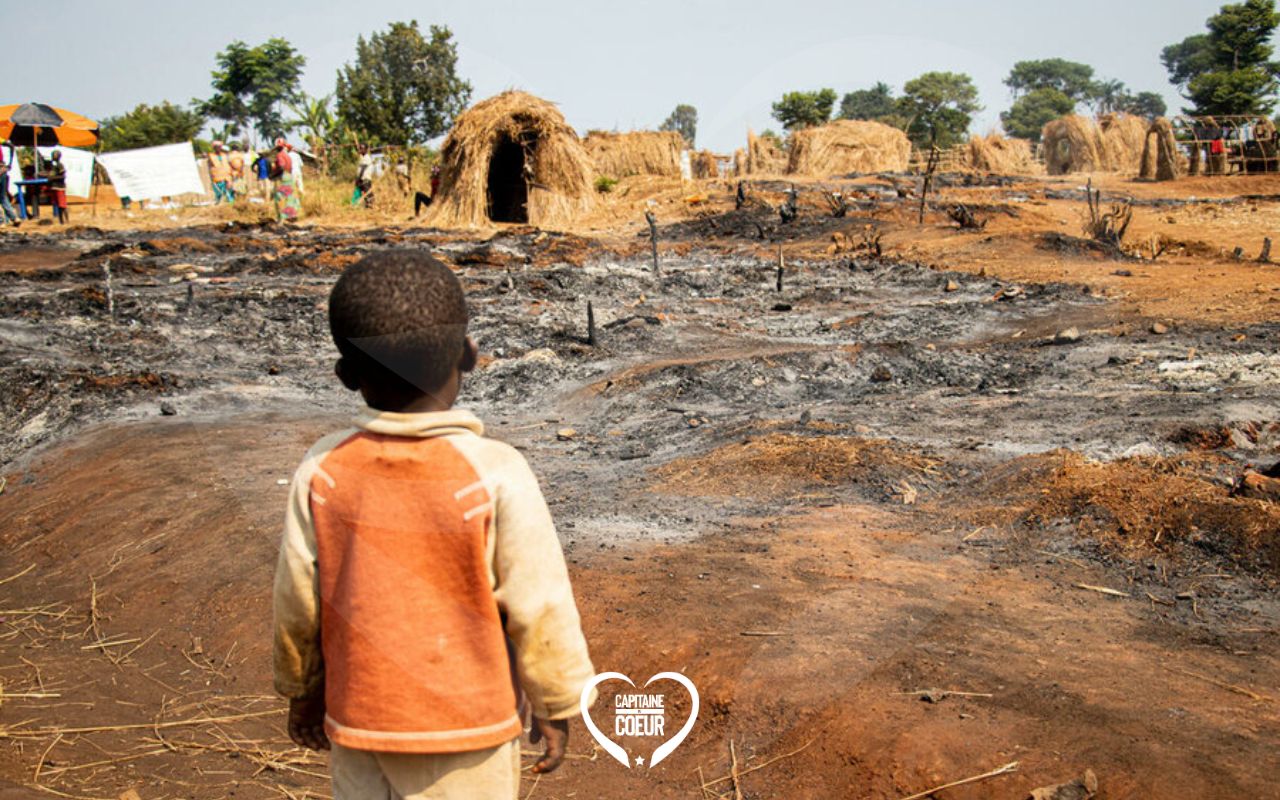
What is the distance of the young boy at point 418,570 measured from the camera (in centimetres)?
162

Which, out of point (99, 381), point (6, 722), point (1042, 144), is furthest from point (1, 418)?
point (1042, 144)

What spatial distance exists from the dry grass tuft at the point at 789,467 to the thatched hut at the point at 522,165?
48.3 ft

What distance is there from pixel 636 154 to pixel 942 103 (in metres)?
11.8

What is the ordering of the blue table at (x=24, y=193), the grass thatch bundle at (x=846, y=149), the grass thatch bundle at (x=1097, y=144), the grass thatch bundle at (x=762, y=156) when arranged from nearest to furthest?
the blue table at (x=24, y=193)
the grass thatch bundle at (x=846, y=149)
the grass thatch bundle at (x=762, y=156)
the grass thatch bundle at (x=1097, y=144)

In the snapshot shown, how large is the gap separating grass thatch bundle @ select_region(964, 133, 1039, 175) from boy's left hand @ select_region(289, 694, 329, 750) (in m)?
31.1

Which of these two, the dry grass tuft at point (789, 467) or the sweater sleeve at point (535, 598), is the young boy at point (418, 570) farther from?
the dry grass tuft at point (789, 467)

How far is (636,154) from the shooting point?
28188mm

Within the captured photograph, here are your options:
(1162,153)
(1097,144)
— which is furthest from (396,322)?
(1097,144)

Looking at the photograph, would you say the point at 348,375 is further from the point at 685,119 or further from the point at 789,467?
the point at 685,119

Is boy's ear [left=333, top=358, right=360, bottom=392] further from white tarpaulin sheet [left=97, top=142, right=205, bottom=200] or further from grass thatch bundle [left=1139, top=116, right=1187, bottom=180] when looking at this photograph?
grass thatch bundle [left=1139, top=116, right=1187, bottom=180]

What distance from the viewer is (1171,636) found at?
3363 mm

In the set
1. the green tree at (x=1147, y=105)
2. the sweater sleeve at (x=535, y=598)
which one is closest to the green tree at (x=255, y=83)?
the sweater sleeve at (x=535, y=598)

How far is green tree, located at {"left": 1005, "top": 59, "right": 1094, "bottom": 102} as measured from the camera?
57938 mm

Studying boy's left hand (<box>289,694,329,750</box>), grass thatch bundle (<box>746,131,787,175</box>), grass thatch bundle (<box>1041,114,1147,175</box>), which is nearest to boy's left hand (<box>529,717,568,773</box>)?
boy's left hand (<box>289,694,329,750</box>)
